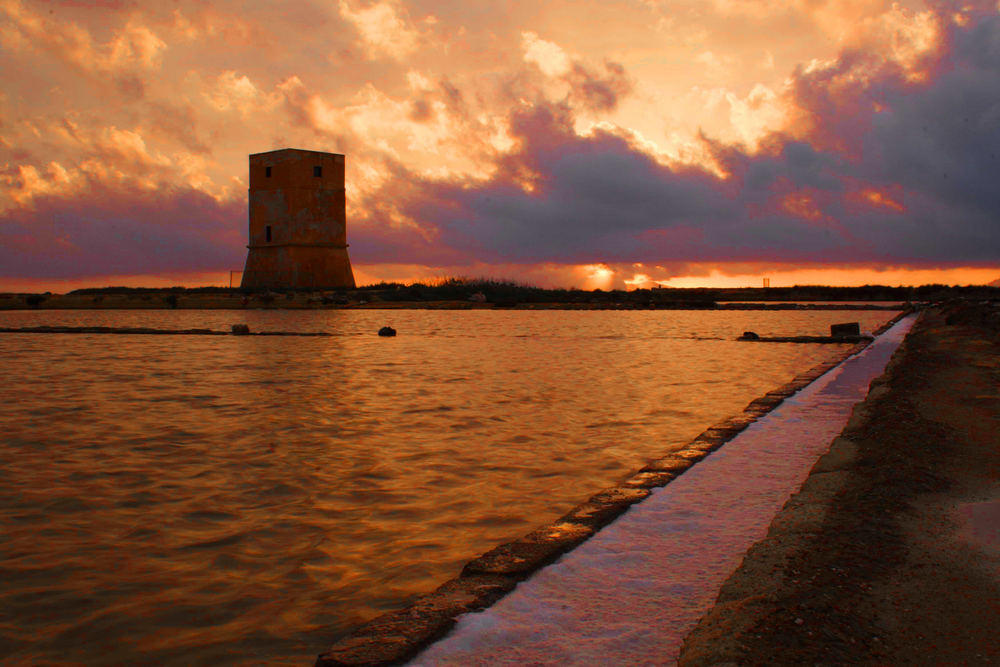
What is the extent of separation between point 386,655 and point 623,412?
20.2 ft

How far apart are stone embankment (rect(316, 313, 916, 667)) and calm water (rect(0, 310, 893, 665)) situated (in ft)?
0.99

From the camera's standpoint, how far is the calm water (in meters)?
3.11

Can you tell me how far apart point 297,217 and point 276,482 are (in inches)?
1530

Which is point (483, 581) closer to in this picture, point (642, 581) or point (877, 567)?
point (642, 581)

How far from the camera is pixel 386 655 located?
2.46 m

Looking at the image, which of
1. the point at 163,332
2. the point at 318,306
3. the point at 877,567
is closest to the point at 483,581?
the point at 877,567

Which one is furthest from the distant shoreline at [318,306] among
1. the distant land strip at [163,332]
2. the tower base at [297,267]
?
the distant land strip at [163,332]

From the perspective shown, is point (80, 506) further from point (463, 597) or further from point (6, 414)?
point (6, 414)

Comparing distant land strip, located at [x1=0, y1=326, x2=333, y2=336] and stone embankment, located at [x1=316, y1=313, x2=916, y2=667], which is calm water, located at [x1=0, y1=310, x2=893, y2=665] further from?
distant land strip, located at [x1=0, y1=326, x2=333, y2=336]

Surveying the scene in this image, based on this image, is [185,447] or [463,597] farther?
[185,447]

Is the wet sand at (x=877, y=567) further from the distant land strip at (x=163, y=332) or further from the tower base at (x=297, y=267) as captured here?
the tower base at (x=297, y=267)

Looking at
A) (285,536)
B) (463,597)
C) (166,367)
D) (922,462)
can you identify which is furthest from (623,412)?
(166,367)

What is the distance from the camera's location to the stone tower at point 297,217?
138ft

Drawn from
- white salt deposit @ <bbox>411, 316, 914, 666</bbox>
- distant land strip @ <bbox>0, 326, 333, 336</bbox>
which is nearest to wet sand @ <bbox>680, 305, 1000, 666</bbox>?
white salt deposit @ <bbox>411, 316, 914, 666</bbox>
